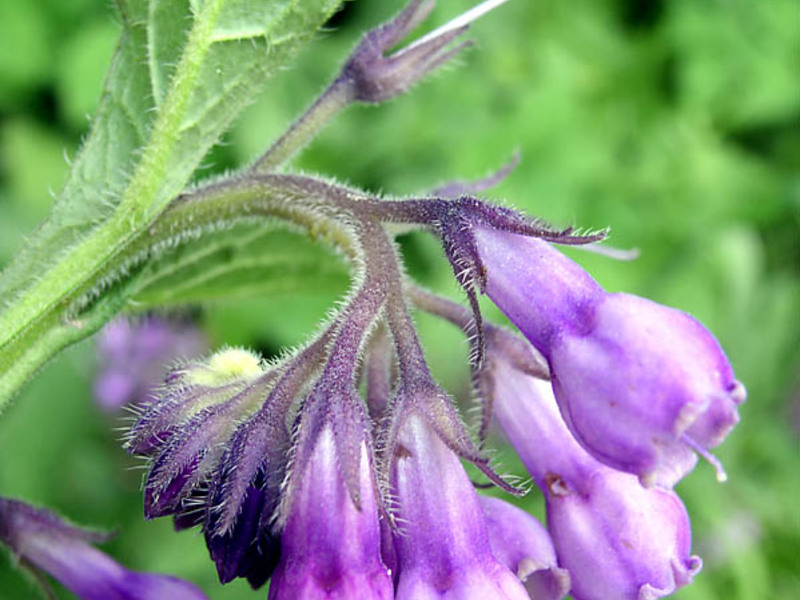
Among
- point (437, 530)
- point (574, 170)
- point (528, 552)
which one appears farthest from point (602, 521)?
point (574, 170)

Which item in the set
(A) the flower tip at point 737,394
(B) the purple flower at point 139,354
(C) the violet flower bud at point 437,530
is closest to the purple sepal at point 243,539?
(C) the violet flower bud at point 437,530

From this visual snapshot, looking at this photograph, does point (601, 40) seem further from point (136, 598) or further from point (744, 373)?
point (136, 598)

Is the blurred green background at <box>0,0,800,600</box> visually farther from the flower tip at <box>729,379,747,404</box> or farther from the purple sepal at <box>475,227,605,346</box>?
the flower tip at <box>729,379,747,404</box>

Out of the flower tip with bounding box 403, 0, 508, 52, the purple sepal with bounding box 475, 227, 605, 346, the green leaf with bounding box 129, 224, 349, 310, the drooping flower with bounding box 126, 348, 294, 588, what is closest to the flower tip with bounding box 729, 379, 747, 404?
the purple sepal with bounding box 475, 227, 605, 346

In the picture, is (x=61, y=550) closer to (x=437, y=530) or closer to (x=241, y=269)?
(x=241, y=269)

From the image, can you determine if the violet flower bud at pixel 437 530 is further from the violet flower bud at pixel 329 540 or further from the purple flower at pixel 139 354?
the purple flower at pixel 139 354

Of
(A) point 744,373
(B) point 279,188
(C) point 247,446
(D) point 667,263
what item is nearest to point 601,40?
(D) point 667,263
